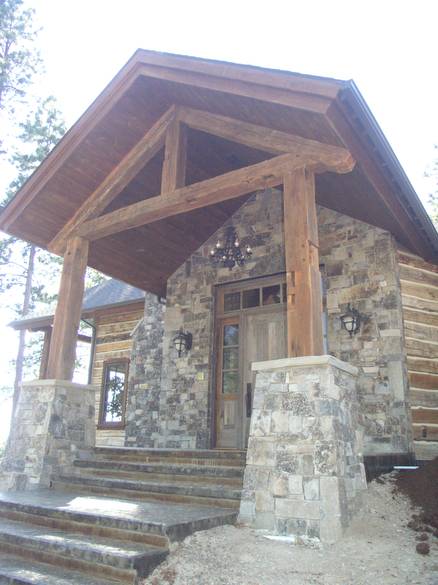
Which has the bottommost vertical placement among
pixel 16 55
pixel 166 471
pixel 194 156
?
pixel 166 471

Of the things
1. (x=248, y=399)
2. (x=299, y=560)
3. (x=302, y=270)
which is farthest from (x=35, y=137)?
(x=299, y=560)

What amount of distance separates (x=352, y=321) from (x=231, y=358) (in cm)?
232

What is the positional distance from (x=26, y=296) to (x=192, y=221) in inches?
458

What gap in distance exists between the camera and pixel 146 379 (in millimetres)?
10273

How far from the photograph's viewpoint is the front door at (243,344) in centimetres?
805

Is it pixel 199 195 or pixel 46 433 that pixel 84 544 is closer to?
pixel 46 433

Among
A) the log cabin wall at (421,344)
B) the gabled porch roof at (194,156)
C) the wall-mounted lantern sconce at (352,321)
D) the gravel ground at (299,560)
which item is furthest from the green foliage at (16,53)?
the gravel ground at (299,560)

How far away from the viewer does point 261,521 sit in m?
4.35

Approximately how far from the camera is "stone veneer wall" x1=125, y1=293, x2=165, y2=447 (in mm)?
9766

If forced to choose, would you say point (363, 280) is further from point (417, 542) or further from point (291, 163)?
point (417, 542)

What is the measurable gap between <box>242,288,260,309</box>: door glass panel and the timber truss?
7.69 feet

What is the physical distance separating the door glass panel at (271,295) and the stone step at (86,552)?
16.2ft

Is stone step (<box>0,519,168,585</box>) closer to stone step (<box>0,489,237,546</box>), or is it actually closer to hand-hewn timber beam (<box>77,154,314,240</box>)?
stone step (<box>0,489,237,546</box>)

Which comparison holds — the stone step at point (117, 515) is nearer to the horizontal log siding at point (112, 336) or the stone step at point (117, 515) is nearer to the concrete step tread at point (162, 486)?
the concrete step tread at point (162, 486)
